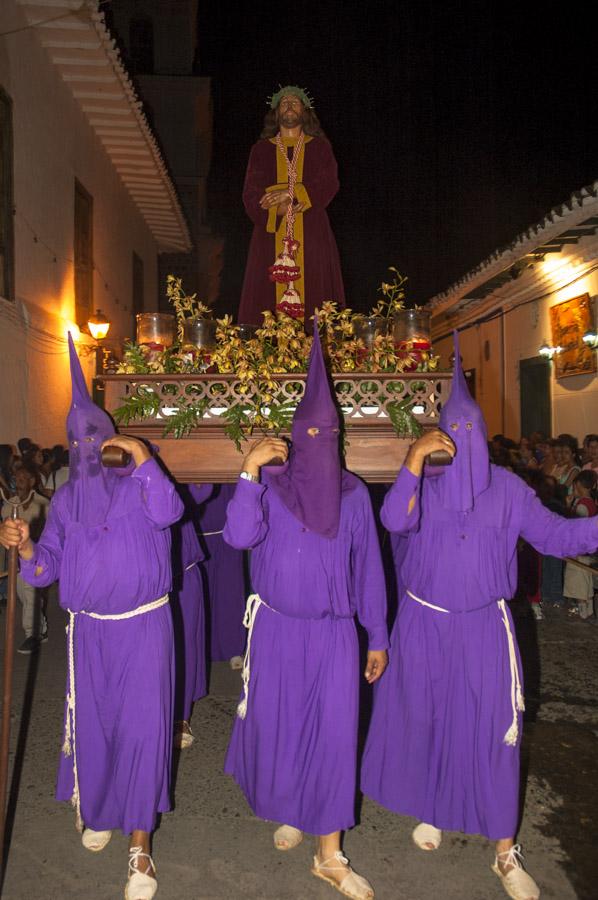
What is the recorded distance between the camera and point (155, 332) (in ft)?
12.1

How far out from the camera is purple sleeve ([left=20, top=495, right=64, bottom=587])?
316 cm

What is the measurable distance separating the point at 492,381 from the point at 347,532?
1397cm

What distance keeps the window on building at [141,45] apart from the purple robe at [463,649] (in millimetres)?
19632

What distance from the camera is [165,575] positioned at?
10.7 feet

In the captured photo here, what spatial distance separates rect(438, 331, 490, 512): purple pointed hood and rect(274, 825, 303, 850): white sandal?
5.73 ft

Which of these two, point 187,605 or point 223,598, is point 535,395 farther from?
point 187,605

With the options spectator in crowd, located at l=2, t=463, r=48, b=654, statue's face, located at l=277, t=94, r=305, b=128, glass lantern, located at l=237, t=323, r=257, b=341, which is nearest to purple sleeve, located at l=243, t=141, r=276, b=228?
statue's face, located at l=277, t=94, r=305, b=128

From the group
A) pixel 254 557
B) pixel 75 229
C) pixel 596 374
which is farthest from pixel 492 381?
pixel 254 557

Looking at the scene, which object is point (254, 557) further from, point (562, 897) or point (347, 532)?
point (562, 897)

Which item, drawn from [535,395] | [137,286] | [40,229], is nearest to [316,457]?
[40,229]

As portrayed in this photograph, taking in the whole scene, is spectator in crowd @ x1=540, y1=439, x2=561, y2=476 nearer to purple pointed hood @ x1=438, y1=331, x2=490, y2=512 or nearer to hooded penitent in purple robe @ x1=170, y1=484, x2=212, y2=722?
hooded penitent in purple robe @ x1=170, y1=484, x2=212, y2=722

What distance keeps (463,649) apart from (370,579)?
0.52 meters

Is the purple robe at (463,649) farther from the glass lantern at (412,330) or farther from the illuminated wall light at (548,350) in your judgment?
the illuminated wall light at (548,350)

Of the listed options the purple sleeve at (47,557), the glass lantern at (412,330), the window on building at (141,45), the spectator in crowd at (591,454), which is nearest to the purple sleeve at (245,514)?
the purple sleeve at (47,557)
